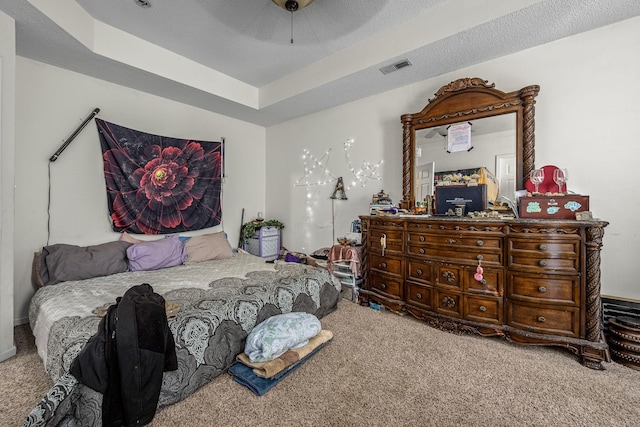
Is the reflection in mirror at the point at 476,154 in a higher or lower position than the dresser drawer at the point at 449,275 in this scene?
higher

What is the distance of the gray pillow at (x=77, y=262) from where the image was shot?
247 cm

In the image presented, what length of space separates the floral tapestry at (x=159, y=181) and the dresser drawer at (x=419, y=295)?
114 inches

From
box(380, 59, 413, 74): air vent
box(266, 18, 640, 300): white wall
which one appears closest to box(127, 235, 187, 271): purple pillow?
box(380, 59, 413, 74): air vent

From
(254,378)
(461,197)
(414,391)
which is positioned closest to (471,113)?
(461,197)

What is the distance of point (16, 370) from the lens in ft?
6.12

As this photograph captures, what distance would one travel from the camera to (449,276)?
2396mm

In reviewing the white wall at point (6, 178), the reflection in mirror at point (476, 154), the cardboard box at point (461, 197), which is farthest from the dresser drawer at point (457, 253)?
the white wall at point (6, 178)

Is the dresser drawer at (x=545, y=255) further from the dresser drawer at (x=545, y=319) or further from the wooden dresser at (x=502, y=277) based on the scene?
the dresser drawer at (x=545, y=319)

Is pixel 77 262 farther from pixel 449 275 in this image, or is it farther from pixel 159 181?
pixel 449 275

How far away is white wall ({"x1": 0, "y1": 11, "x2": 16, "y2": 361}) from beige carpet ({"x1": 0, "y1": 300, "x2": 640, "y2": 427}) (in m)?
0.27

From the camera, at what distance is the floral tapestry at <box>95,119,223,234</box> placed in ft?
10.2

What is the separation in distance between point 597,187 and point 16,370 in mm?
4571

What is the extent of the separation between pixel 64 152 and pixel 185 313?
8.13ft

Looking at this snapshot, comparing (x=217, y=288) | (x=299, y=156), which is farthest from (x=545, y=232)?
(x=299, y=156)
